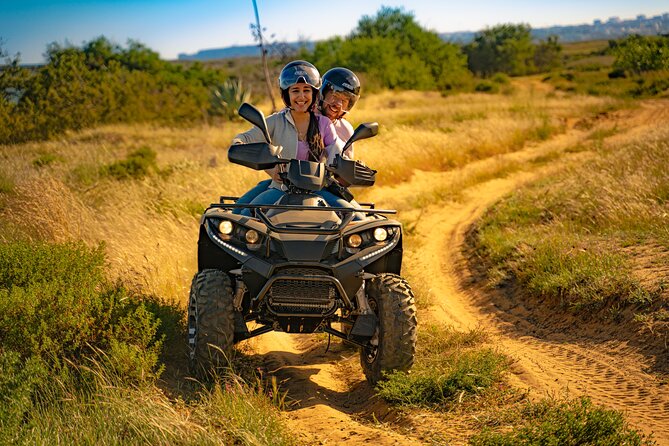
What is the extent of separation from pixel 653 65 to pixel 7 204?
13680 mm

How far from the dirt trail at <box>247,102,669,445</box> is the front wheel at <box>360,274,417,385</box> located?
326 mm

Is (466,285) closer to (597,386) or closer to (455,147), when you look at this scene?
(597,386)

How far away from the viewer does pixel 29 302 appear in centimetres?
586

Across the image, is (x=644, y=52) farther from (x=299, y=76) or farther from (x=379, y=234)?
(x=379, y=234)

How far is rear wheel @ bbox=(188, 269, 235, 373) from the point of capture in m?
5.53

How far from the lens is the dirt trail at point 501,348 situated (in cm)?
535

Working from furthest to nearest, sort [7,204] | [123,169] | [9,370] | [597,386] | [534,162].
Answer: [534,162] < [123,169] < [7,204] < [597,386] < [9,370]

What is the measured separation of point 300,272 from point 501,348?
2388 millimetres

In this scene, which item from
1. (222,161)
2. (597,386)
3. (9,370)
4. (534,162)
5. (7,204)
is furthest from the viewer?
(534,162)

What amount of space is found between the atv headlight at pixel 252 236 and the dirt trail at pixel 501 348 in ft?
4.00

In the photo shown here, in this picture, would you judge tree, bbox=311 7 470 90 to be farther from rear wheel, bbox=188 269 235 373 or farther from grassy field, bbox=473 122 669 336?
rear wheel, bbox=188 269 235 373

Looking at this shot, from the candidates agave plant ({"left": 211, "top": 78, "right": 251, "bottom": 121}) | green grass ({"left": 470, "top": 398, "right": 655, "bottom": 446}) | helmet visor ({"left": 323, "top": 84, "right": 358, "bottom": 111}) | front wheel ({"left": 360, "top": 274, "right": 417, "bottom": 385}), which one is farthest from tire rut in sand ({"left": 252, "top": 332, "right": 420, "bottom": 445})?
agave plant ({"left": 211, "top": 78, "right": 251, "bottom": 121})

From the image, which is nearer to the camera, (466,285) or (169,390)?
(169,390)

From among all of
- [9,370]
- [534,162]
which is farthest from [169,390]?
[534,162]
